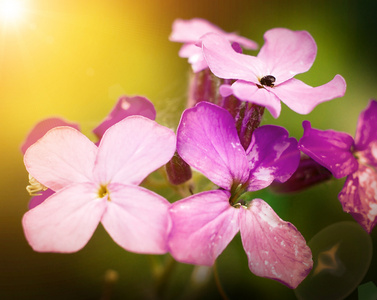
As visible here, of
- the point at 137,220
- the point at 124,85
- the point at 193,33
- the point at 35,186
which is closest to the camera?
the point at 137,220

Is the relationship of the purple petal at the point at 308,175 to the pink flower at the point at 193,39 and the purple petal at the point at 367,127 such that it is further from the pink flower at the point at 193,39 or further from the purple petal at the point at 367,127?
the pink flower at the point at 193,39

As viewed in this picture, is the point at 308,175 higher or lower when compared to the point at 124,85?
higher

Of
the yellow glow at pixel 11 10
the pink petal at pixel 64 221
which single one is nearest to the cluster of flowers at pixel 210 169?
the pink petal at pixel 64 221

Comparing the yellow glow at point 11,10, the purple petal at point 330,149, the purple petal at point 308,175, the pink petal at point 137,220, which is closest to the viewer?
the pink petal at point 137,220

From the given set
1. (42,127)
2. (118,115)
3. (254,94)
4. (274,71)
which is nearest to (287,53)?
(274,71)

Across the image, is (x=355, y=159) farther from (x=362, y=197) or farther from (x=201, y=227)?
(x=201, y=227)

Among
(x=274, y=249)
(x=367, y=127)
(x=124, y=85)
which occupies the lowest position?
(x=124, y=85)

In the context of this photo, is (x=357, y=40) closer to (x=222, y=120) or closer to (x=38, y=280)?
(x=222, y=120)
